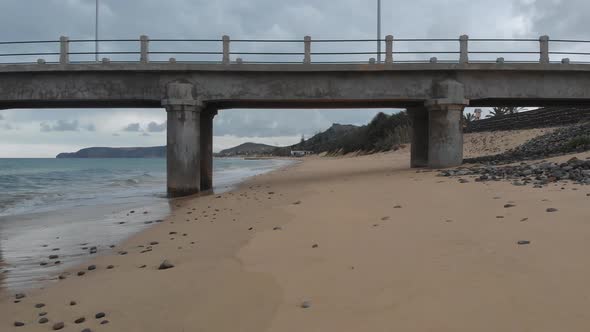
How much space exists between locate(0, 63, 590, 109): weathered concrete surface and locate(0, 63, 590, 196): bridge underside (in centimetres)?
3

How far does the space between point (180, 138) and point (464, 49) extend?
9.84m

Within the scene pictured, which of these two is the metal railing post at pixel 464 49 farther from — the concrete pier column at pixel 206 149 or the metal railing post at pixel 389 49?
the concrete pier column at pixel 206 149

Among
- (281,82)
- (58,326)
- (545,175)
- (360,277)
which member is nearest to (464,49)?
(281,82)

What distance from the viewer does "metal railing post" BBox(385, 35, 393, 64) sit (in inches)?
616

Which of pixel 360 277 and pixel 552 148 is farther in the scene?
pixel 552 148

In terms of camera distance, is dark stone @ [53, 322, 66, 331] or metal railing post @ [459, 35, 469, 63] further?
metal railing post @ [459, 35, 469, 63]

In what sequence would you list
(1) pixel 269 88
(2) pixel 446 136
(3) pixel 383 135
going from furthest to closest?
(3) pixel 383 135 < (2) pixel 446 136 < (1) pixel 269 88

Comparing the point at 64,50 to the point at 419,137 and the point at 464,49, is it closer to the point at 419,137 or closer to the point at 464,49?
the point at 464,49

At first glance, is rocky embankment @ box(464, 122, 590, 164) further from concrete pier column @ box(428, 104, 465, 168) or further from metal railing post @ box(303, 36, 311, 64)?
metal railing post @ box(303, 36, 311, 64)

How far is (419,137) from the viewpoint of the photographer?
62.8 feet

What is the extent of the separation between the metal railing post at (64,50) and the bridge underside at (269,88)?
0.40 meters

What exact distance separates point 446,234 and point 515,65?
41.4 feet

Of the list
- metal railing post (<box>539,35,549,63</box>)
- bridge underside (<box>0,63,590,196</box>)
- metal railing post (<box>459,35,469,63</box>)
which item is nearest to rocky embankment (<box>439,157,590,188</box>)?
bridge underside (<box>0,63,590,196</box>)

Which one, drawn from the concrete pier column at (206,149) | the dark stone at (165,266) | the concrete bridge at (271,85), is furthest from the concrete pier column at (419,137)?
the dark stone at (165,266)
